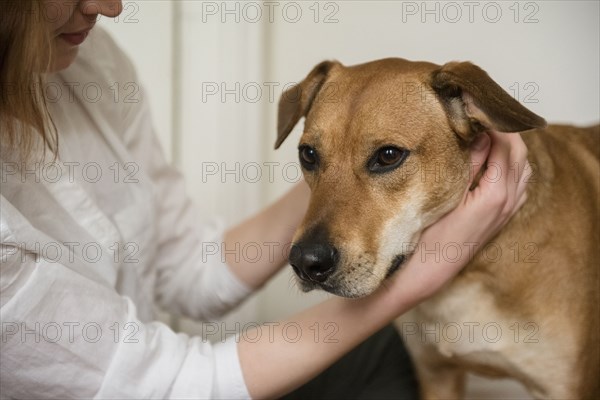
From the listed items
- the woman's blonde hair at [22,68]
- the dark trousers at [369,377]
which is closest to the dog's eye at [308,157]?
the woman's blonde hair at [22,68]

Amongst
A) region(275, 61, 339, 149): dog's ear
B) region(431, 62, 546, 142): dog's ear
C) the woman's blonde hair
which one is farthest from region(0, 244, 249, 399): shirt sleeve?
region(431, 62, 546, 142): dog's ear

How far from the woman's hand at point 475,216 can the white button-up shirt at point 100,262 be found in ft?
1.38

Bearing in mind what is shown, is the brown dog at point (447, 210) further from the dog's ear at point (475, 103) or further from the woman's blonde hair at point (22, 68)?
the woman's blonde hair at point (22, 68)

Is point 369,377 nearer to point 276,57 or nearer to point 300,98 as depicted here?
point 300,98

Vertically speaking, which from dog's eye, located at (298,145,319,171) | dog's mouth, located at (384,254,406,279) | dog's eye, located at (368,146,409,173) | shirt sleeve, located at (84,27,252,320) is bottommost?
shirt sleeve, located at (84,27,252,320)

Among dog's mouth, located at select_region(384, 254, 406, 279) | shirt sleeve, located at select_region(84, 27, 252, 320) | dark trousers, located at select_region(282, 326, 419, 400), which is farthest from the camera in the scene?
shirt sleeve, located at select_region(84, 27, 252, 320)

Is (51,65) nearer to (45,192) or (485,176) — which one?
(45,192)

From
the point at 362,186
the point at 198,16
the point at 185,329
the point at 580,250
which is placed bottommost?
the point at 185,329

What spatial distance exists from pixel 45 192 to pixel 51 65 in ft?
0.84

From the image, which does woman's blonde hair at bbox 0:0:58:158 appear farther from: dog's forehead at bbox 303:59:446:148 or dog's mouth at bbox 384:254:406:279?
dog's mouth at bbox 384:254:406:279

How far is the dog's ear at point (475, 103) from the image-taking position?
1.12 m

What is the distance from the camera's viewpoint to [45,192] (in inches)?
53.7

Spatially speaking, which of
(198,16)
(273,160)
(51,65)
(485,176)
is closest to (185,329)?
(273,160)

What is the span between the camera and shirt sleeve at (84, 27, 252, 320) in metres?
1.74
